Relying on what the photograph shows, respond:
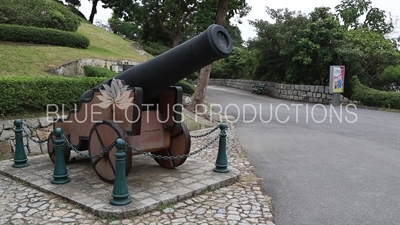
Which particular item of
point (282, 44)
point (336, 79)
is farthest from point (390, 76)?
point (282, 44)

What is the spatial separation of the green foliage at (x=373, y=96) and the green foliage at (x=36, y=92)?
525 inches

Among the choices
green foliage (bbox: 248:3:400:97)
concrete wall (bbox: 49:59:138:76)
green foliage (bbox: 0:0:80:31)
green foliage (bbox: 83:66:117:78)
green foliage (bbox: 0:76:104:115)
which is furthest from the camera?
green foliage (bbox: 248:3:400:97)

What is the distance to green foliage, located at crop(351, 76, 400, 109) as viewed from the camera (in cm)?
1558

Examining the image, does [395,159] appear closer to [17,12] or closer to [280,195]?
[280,195]

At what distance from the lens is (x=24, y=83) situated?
23.0 ft

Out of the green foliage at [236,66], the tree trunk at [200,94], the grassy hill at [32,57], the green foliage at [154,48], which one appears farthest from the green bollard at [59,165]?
the green foliage at [154,48]

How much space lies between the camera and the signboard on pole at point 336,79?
56.5 feet

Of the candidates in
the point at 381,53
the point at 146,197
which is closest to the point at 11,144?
the point at 146,197

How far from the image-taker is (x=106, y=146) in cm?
457

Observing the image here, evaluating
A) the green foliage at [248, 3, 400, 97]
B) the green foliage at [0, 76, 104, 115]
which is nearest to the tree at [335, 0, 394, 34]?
the green foliage at [248, 3, 400, 97]

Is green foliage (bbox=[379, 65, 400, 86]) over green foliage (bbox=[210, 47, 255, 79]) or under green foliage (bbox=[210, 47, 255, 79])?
under

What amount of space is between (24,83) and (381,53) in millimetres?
17273

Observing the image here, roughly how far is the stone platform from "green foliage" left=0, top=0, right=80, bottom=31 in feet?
31.7

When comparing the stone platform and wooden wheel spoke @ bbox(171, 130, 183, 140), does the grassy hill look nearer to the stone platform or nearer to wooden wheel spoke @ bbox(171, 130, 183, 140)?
the stone platform
